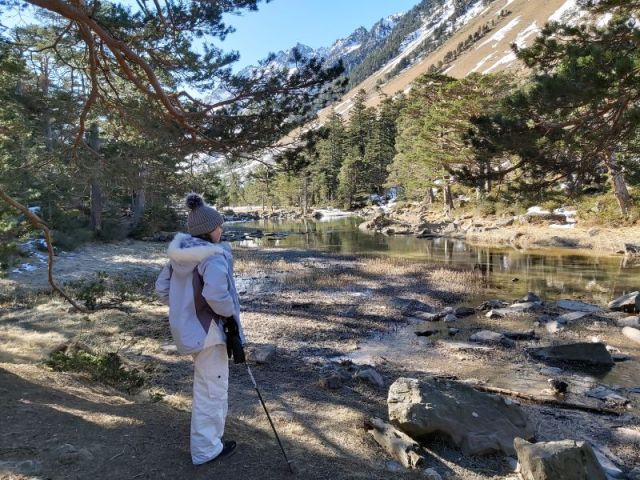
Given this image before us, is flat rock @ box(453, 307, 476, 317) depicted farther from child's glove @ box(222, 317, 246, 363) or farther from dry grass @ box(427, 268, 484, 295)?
child's glove @ box(222, 317, 246, 363)

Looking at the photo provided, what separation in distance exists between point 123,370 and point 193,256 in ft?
11.1

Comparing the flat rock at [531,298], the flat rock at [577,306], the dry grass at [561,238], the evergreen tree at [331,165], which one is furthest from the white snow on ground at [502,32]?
the flat rock at [577,306]

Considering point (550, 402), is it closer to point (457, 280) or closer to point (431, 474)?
point (431, 474)

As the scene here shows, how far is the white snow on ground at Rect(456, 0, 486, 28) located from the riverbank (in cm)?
18453

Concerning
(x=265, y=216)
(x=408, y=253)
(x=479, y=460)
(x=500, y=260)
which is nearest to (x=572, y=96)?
(x=479, y=460)

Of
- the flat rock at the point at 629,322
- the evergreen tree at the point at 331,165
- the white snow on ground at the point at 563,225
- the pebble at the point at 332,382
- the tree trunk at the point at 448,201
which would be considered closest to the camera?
the pebble at the point at 332,382

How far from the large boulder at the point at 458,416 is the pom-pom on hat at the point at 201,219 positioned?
2777 mm

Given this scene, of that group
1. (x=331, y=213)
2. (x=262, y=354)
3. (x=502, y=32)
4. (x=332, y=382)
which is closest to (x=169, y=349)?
(x=262, y=354)

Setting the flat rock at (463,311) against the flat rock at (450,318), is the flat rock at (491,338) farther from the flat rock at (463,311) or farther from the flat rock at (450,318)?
the flat rock at (463,311)

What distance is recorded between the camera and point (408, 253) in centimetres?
2338

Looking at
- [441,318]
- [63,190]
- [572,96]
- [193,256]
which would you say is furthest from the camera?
[63,190]

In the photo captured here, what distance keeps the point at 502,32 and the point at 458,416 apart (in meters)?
150

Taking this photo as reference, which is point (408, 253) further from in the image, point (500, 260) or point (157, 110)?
point (157, 110)

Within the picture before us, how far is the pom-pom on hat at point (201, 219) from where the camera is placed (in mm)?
3455
